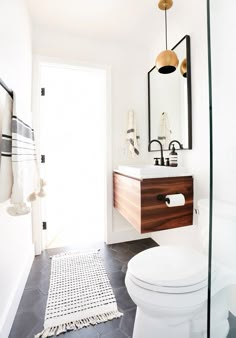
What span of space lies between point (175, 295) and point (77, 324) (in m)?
0.73

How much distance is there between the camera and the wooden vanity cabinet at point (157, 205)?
1.46 metres

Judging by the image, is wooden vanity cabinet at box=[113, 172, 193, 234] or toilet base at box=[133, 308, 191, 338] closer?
toilet base at box=[133, 308, 191, 338]

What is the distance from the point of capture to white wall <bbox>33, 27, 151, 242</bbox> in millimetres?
2141

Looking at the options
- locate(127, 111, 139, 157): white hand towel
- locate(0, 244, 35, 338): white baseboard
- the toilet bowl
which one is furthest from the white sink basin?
locate(0, 244, 35, 338): white baseboard

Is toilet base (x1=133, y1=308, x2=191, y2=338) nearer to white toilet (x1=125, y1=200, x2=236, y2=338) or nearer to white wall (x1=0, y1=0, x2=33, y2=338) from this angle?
white toilet (x1=125, y1=200, x2=236, y2=338)

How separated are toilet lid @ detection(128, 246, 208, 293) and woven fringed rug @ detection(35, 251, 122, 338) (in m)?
0.53

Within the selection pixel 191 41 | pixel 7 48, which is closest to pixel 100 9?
pixel 191 41

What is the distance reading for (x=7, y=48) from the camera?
4.04 feet

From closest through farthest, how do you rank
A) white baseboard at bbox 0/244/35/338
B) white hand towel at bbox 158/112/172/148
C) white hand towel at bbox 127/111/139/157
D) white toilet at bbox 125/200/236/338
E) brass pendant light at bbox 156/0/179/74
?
white toilet at bbox 125/200/236/338, white baseboard at bbox 0/244/35/338, brass pendant light at bbox 156/0/179/74, white hand towel at bbox 158/112/172/148, white hand towel at bbox 127/111/139/157

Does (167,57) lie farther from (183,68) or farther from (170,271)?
(170,271)

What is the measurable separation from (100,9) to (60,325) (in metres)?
2.50

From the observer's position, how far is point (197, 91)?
5.12 feet

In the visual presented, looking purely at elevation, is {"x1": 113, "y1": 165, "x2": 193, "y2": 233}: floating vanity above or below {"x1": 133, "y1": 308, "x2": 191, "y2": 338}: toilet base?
above

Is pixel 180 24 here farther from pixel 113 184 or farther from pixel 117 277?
pixel 117 277
